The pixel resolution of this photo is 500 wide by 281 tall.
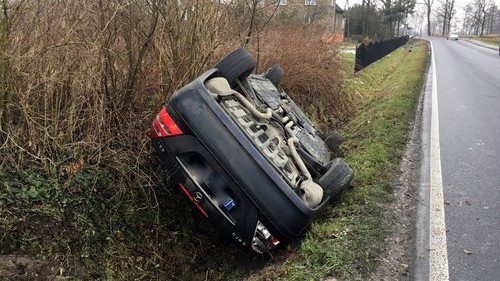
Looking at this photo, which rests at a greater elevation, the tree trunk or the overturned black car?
the tree trunk

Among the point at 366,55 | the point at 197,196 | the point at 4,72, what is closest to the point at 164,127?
the point at 197,196

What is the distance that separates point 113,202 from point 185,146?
3.14 feet

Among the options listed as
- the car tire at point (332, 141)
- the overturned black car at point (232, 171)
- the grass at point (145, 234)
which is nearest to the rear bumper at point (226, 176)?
the overturned black car at point (232, 171)

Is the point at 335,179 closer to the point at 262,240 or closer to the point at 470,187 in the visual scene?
the point at 262,240

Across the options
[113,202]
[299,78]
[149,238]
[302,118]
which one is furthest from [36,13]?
[299,78]

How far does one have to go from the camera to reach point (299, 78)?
815 cm

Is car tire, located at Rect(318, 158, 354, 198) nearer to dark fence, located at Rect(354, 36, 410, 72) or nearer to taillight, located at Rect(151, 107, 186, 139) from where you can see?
taillight, located at Rect(151, 107, 186, 139)

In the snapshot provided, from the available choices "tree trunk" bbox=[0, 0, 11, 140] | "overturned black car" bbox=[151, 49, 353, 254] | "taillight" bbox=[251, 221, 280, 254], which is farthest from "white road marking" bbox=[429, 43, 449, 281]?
"tree trunk" bbox=[0, 0, 11, 140]

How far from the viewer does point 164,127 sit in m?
3.43

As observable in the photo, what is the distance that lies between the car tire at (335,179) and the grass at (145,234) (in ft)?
0.75

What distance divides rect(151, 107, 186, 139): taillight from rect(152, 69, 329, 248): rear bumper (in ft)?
0.14

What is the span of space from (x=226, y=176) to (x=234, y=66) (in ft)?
4.75

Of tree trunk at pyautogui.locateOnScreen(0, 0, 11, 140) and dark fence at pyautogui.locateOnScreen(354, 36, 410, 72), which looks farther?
dark fence at pyautogui.locateOnScreen(354, 36, 410, 72)

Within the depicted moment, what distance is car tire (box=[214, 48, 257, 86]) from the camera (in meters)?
4.18
